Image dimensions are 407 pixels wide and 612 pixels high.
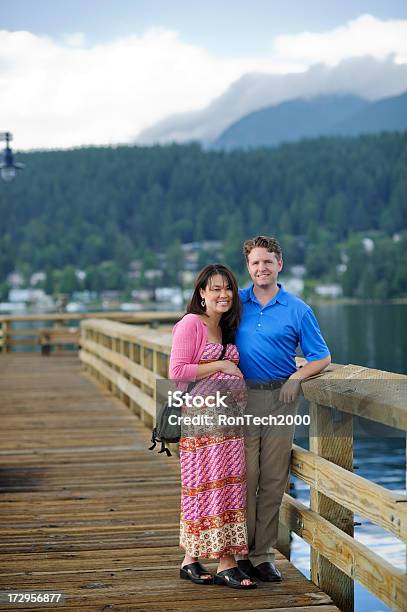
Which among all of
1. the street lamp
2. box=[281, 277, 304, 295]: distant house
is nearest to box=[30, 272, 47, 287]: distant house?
box=[281, 277, 304, 295]: distant house

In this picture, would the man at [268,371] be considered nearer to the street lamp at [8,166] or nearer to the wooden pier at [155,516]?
the wooden pier at [155,516]

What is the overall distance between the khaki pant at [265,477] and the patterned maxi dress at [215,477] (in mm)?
77

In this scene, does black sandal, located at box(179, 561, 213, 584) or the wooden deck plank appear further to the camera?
black sandal, located at box(179, 561, 213, 584)

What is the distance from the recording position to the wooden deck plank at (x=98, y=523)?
4062mm

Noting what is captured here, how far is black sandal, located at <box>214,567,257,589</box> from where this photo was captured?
4.14 meters

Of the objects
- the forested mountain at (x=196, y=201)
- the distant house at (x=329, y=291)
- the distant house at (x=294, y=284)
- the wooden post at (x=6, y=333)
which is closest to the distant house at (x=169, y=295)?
the forested mountain at (x=196, y=201)

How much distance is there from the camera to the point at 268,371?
4.16 m

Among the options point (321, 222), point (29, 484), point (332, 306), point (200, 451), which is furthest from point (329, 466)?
point (321, 222)

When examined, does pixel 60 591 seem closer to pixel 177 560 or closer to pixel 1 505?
pixel 177 560

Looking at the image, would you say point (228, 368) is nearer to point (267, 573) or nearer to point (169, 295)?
point (267, 573)

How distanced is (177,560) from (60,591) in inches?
26.2

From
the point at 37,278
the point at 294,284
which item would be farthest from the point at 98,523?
the point at 294,284

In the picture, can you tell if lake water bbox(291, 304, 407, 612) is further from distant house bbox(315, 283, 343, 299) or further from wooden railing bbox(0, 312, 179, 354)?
distant house bbox(315, 283, 343, 299)

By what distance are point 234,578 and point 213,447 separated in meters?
0.55
